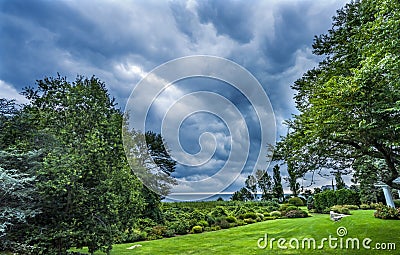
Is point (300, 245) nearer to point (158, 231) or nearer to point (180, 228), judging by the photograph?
point (180, 228)

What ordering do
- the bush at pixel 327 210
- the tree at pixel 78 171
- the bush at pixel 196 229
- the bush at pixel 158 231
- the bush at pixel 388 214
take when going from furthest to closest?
the bush at pixel 327 210, the bush at pixel 196 229, the bush at pixel 158 231, the bush at pixel 388 214, the tree at pixel 78 171

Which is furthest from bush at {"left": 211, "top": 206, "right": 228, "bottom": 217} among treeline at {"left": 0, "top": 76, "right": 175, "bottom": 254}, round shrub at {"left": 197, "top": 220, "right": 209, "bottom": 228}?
treeline at {"left": 0, "top": 76, "right": 175, "bottom": 254}

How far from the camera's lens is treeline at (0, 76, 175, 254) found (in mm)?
5469

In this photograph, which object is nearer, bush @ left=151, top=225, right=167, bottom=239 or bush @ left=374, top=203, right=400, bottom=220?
bush @ left=374, top=203, right=400, bottom=220

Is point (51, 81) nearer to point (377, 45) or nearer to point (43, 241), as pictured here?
point (43, 241)

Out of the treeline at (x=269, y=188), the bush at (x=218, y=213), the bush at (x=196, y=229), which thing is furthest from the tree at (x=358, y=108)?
the treeline at (x=269, y=188)

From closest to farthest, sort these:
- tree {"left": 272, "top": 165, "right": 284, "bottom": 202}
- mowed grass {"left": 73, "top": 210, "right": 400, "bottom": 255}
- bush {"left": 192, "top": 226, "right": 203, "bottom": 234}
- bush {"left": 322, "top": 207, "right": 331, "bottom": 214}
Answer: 1. mowed grass {"left": 73, "top": 210, "right": 400, "bottom": 255}
2. bush {"left": 192, "top": 226, "right": 203, "bottom": 234}
3. bush {"left": 322, "top": 207, "right": 331, "bottom": 214}
4. tree {"left": 272, "top": 165, "right": 284, "bottom": 202}

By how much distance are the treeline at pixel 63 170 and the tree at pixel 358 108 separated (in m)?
4.66

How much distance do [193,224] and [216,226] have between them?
124 centimetres

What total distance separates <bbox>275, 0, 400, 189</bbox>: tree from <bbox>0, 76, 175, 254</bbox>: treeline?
15.3 feet

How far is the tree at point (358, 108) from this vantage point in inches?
193

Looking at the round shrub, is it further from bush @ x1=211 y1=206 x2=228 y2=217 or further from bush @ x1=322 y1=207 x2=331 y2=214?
bush @ x1=322 y1=207 x2=331 y2=214

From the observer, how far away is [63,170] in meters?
5.42

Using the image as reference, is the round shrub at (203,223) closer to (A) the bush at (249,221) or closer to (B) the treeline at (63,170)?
(A) the bush at (249,221)
